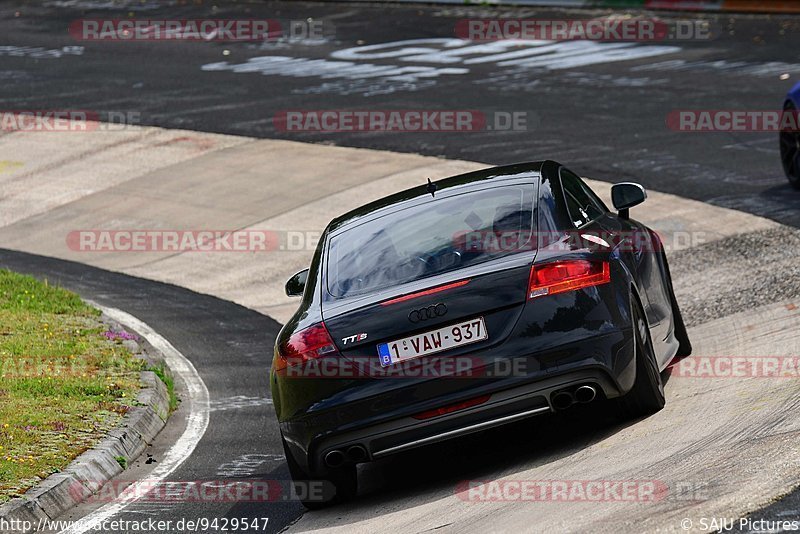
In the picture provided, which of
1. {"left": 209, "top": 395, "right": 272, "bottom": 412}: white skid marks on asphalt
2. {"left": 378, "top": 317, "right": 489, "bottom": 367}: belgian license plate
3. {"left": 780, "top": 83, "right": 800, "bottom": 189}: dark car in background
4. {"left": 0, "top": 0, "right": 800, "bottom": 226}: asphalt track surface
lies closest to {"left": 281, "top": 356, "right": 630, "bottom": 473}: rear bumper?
{"left": 378, "top": 317, "right": 489, "bottom": 367}: belgian license plate

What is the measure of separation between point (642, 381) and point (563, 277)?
77 cm

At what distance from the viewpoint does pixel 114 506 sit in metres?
7.50

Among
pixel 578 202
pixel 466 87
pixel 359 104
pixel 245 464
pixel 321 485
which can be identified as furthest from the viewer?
pixel 466 87

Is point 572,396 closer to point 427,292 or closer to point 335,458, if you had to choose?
point 427,292

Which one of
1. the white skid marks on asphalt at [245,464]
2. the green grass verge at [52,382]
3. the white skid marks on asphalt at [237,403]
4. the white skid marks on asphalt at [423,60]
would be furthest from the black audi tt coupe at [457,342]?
the white skid marks on asphalt at [423,60]

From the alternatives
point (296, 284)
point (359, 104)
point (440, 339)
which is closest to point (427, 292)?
point (440, 339)

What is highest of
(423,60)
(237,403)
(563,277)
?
(563,277)

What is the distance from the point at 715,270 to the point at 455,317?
5.44 meters

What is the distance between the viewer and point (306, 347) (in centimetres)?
672

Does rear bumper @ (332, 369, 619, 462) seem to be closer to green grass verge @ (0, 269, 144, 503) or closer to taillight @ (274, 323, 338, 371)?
taillight @ (274, 323, 338, 371)

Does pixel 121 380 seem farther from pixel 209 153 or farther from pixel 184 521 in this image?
pixel 209 153

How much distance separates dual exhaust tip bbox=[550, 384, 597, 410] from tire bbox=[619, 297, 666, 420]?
0.36 meters

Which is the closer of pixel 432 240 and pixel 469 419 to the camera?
pixel 469 419

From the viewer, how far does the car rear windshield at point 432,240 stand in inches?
273
